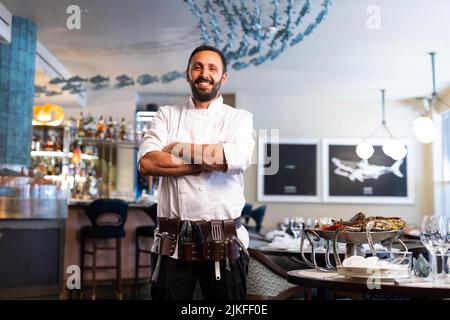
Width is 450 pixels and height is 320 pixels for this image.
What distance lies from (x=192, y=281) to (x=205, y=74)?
747 millimetres

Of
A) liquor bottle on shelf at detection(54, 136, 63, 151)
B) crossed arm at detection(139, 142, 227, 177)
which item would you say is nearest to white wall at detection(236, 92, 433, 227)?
liquor bottle on shelf at detection(54, 136, 63, 151)

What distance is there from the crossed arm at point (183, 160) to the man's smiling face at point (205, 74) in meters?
0.22

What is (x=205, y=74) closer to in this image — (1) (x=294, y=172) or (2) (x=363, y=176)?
(1) (x=294, y=172)

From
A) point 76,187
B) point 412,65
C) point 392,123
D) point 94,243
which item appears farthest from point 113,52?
point 392,123

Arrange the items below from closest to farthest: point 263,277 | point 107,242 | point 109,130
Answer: point 263,277 < point 107,242 < point 109,130

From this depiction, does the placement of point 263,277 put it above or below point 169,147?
below

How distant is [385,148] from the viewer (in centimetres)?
835

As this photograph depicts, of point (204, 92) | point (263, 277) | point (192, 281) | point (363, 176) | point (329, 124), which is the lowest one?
point (263, 277)

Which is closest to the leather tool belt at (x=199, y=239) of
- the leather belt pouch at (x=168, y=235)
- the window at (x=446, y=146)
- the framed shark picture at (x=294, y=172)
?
the leather belt pouch at (x=168, y=235)

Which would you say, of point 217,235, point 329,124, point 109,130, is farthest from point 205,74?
point 329,124

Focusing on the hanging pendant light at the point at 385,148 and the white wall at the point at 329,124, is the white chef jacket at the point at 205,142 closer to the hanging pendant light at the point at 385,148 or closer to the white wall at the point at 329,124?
the hanging pendant light at the point at 385,148

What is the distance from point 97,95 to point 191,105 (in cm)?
791

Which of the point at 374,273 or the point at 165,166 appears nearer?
the point at 374,273

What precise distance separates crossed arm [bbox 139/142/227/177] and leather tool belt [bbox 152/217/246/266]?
0.19m
